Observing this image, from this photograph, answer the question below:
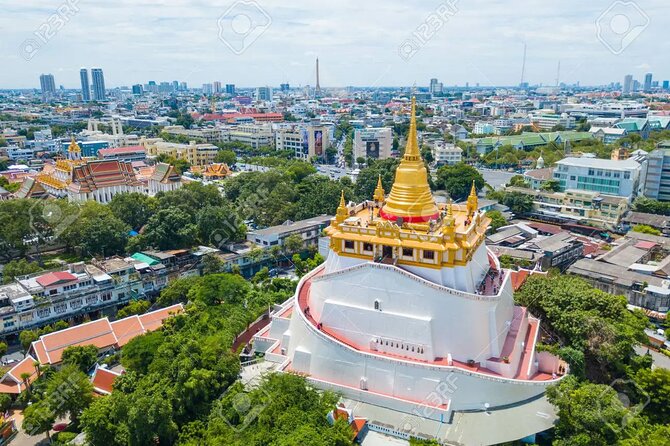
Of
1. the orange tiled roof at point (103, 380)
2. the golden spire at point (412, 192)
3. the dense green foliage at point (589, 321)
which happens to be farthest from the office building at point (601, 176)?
the orange tiled roof at point (103, 380)

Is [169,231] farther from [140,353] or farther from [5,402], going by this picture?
[5,402]

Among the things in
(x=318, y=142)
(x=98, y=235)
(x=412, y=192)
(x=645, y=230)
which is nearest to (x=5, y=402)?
(x=98, y=235)

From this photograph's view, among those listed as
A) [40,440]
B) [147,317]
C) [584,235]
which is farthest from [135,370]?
[584,235]

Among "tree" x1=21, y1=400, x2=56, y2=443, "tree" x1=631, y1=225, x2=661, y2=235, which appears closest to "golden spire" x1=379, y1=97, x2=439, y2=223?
"tree" x1=21, y1=400, x2=56, y2=443

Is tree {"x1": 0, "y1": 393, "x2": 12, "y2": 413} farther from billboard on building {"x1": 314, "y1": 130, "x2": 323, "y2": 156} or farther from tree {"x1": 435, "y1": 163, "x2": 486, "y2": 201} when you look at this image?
billboard on building {"x1": 314, "y1": 130, "x2": 323, "y2": 156}

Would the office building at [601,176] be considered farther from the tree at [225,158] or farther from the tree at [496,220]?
the tree at [225,158]

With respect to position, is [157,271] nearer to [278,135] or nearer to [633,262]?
[633,262]
